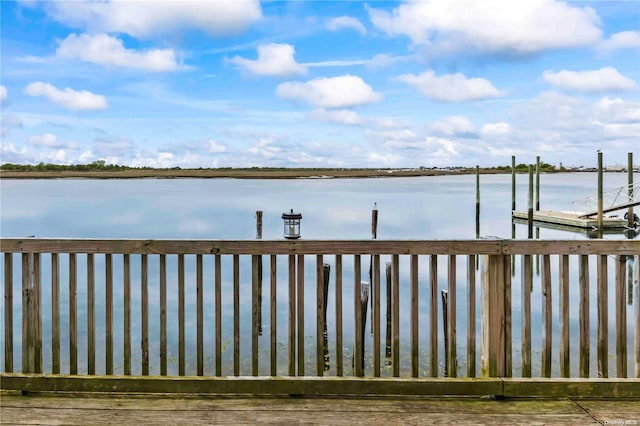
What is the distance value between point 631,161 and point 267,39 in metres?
29.2

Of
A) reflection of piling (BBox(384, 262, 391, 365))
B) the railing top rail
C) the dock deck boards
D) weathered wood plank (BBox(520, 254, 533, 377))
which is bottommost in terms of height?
reflection of piling (BBox(384, 262, 391, 365))

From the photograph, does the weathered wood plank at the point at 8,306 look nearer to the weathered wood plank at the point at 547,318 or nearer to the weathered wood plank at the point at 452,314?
the weathered wood plank at the point at 452,314

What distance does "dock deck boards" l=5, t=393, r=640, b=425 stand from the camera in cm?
281

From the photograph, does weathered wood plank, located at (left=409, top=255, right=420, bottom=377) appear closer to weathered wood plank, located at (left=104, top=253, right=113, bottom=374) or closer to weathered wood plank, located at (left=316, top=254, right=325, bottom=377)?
weathered wood plank, located at (left=316, top=254, right=325, bottom=377)

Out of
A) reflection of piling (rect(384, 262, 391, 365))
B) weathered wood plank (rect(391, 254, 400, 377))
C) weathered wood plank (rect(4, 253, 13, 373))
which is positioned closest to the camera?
weathered wood plank (rect(391, 254, 400, 377))

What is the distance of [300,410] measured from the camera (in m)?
2.93

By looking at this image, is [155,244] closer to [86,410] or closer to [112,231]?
[86,410]

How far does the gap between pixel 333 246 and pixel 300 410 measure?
0.88m

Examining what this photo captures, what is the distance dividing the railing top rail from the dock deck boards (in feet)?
2.61

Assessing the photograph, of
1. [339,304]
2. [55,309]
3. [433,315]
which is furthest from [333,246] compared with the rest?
[55,309]

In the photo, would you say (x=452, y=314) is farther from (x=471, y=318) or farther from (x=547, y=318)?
(x=547, y=318)

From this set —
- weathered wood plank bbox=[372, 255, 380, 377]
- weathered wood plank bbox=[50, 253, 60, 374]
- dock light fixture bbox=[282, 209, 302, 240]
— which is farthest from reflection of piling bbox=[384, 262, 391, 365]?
weathered wood plank bbox=[50, 253, 60, 374]

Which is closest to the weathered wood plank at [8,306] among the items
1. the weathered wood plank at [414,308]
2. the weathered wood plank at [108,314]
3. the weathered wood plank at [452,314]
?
the weathered wood plank at [108,314]

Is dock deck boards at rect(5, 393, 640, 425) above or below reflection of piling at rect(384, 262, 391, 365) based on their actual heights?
above
